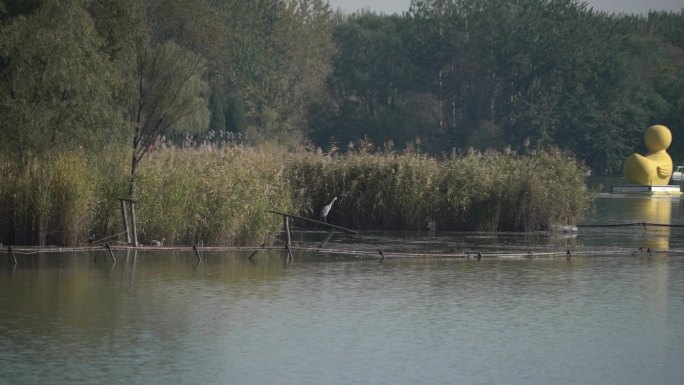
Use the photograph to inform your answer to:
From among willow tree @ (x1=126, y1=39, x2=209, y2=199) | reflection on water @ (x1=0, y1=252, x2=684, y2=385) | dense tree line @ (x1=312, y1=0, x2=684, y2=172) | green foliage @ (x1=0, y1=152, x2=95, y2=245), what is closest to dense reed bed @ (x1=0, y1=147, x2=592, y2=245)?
green foliage @ (x1=0, y1=152, x2=95, y2=245)

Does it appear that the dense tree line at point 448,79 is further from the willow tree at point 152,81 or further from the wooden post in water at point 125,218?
the wooden post in water at point 125,218

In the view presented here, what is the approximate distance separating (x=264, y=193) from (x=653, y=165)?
35.5 metres

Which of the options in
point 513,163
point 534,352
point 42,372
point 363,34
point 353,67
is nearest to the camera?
point 42,372

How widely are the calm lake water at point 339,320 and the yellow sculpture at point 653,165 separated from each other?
106 ft

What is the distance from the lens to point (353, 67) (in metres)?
89.7

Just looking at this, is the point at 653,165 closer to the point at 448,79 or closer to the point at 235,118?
the point at 235,118

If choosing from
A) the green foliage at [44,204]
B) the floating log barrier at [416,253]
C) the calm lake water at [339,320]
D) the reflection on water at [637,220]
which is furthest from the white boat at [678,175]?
the green foliage at [44,204]

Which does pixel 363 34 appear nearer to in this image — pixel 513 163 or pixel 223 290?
pixel 513 163

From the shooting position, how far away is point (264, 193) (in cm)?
2477

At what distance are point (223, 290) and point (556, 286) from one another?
552 centimetres

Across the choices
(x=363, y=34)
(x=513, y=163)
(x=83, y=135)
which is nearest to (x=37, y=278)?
(x=83, y=135)

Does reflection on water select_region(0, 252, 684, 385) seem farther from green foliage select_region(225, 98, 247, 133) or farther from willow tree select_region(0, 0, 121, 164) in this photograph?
green foliage select_region(225, 98, 247, 133)

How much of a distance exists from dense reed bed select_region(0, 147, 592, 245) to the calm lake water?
813 millimetres

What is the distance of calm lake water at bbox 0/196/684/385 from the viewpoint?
495 inches
